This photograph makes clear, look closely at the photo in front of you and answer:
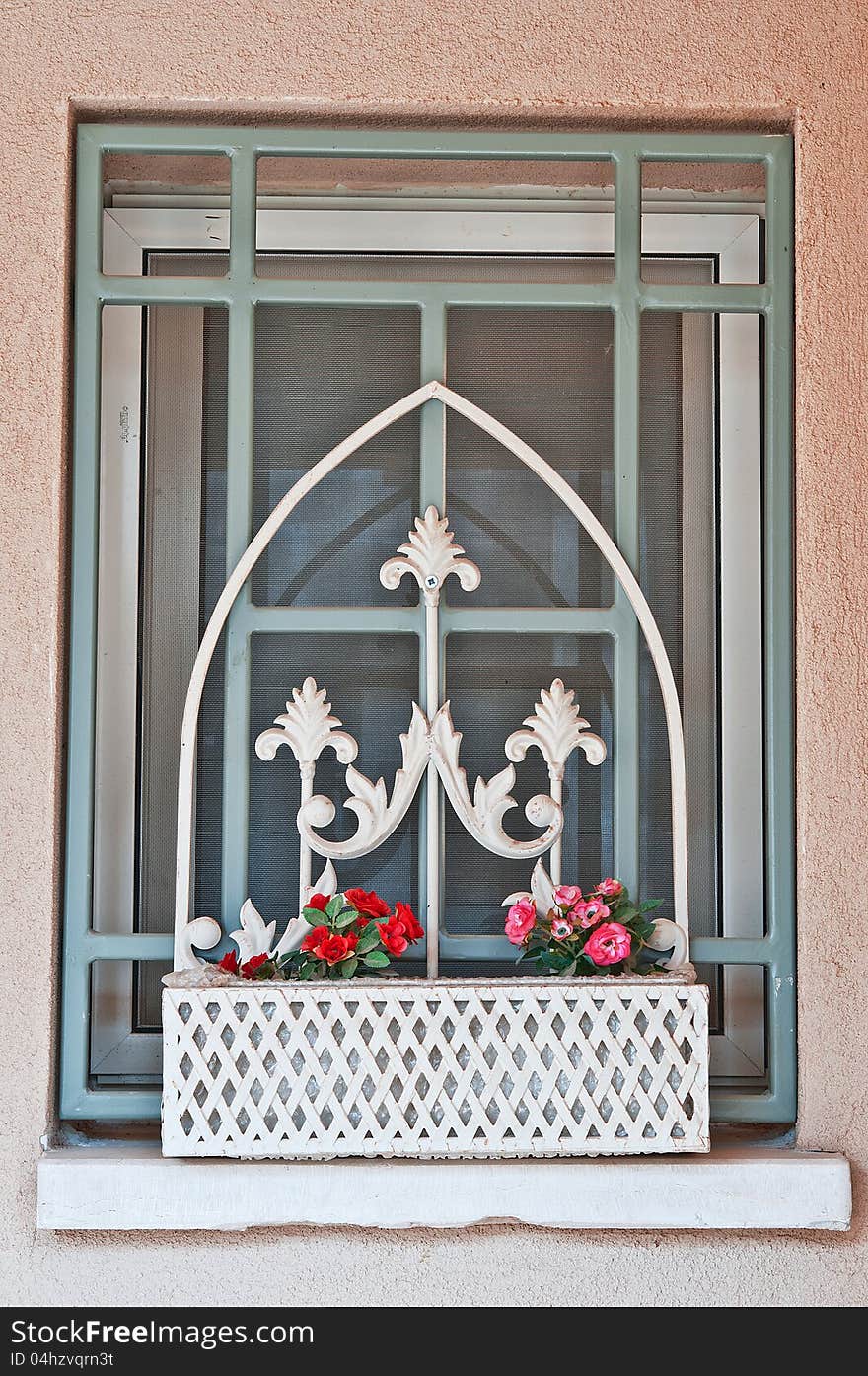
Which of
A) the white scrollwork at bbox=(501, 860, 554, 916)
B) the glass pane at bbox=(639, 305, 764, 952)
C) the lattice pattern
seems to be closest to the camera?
the lattice pattern

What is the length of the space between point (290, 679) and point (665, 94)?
2.78ft

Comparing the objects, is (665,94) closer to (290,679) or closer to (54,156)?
(54,156)

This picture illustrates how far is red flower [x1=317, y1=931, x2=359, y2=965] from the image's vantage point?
1399 mm

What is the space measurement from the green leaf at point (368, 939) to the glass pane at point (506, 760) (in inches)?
6.2

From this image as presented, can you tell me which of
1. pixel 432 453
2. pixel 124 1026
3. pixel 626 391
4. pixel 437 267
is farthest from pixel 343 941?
pixel 437 267

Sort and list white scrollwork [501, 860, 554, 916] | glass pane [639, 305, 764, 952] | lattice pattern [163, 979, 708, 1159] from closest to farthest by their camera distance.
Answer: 1. lattice pattern [163, 979, 708, 1159]
2. white scrollwork [501, 860, 554, 916]
3. glass pane [639, 305, 764, 952]

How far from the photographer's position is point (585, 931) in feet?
4.70

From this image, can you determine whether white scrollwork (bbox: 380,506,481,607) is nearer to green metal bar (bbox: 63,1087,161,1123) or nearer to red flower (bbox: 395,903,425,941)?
red flower (bbox: 395,903,425,941)

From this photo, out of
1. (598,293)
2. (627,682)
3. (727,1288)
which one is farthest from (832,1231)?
(598,293)

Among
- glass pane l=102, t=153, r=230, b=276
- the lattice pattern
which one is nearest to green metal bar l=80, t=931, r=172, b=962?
the lattice pattern

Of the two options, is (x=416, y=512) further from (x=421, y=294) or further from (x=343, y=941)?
(x=343, y=941)

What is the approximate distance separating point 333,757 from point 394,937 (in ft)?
0.85

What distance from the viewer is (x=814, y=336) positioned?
4.97ft

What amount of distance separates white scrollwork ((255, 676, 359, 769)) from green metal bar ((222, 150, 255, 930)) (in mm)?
32
